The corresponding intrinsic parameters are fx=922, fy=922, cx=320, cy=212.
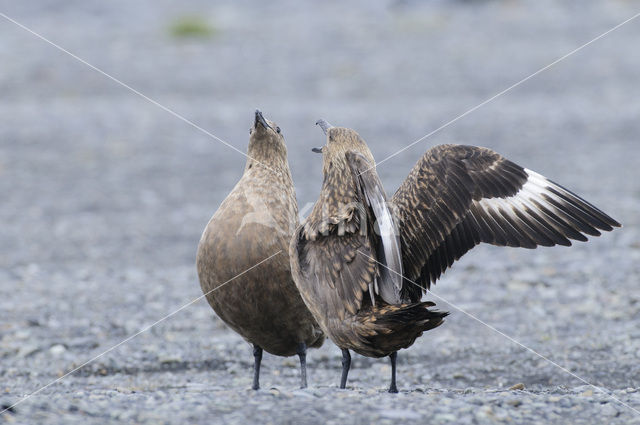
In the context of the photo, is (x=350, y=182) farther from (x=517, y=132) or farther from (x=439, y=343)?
(x=517, y=132)

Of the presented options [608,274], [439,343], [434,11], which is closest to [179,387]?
[439,343]

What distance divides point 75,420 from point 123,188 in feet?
28.7

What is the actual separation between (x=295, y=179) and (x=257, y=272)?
701cm

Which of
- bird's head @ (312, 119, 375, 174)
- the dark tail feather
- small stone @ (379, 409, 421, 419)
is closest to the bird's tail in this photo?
the dark tail feather

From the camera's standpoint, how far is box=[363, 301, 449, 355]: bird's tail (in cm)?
460

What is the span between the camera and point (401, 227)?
531cm

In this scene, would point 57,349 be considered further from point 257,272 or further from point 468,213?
point 468,213

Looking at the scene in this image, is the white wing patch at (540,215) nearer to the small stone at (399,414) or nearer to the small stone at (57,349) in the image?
the small stone at (399,414)

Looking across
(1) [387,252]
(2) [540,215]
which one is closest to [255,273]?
(1) [387,252]

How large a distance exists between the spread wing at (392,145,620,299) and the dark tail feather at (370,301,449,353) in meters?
0.54

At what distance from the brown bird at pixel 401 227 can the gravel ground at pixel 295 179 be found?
448 millimetres

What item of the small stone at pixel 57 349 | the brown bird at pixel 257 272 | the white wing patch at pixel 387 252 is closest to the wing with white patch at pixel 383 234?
the white wing patch at pixel 387 252

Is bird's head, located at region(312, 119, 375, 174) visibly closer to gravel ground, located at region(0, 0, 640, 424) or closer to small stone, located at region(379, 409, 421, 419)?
gravel ground, located at region(0, 0, 640, 424)

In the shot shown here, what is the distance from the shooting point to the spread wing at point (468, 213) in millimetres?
5254
